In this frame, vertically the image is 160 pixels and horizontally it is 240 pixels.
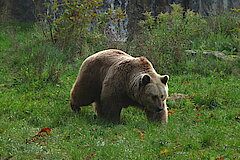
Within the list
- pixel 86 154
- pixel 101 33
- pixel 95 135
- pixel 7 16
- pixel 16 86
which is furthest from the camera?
pixel 7 16

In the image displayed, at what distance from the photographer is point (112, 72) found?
6.60 metres

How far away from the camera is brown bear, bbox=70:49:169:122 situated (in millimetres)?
6074

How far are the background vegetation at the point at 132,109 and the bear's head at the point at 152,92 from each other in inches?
13.7

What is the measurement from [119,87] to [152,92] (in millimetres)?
713

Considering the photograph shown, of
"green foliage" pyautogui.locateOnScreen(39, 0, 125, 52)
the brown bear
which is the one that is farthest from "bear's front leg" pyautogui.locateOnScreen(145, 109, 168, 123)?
"green foliage" pyautogui.locateOnScreen(39, 0, 125, 52)

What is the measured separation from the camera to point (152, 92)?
600 cm

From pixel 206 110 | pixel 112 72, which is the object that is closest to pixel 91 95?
pixel 112 72

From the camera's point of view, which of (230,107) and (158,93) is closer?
(158,93)

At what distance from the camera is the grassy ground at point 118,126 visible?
4621mm

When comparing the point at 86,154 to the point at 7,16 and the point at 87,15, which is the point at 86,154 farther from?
the point at 7,16

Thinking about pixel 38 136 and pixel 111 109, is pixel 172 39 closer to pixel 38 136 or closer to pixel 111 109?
pixel 111 109

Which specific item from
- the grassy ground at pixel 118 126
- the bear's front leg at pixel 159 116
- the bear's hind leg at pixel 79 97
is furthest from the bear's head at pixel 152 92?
the bear's hind leg at pixel 79 97

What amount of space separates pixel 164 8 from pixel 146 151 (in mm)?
13391

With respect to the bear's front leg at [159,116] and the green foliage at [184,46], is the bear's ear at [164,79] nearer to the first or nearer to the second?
the bear's front leg at [159,116]
